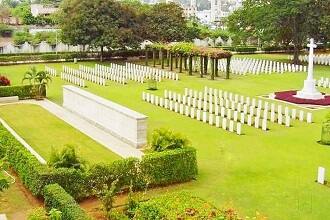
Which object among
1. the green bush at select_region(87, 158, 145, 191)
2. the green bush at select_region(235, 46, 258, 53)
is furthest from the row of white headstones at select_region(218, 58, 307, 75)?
the green bush at select_region(87, 158, 145, 191)

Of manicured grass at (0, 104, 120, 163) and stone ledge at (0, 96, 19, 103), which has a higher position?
stone ledge at (0, 96, 19, 103)

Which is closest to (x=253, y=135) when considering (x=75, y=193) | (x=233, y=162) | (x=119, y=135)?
(x=233, y=162)

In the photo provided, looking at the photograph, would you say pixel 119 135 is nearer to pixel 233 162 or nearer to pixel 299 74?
pixel 233 162

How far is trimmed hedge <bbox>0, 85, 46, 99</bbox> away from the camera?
29892 millimetres

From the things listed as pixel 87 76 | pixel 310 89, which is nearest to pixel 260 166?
pixel 310 89

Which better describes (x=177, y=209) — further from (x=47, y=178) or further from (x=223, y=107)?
(x=223, y=107)

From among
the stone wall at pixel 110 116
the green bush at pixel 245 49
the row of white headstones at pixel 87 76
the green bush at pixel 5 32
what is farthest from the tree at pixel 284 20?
the green bush at pixel 5 32

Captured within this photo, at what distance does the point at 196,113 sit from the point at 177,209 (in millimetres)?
13462

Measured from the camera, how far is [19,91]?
30.4 m

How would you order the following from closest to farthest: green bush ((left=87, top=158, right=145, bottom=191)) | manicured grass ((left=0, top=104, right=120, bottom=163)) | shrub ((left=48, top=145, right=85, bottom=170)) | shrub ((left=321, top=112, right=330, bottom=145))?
green bush ((left=87, top=158, right=145, bottom=191)) < shrub ((left=48, top=145, right=85, bottom=170)) < manicured grass ((left=0, top=104, right=120, bottom=163)) < shrub ((left=321, top=112, right=330, bottom=145))

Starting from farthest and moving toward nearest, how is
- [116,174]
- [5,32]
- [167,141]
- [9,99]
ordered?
[5,32]
[9,99]
[167,141]
[116,174]

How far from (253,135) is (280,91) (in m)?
12.2

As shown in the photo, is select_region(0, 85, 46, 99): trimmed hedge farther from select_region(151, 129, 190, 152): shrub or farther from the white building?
the white building

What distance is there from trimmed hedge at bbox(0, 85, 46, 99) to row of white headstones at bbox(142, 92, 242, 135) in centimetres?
683
